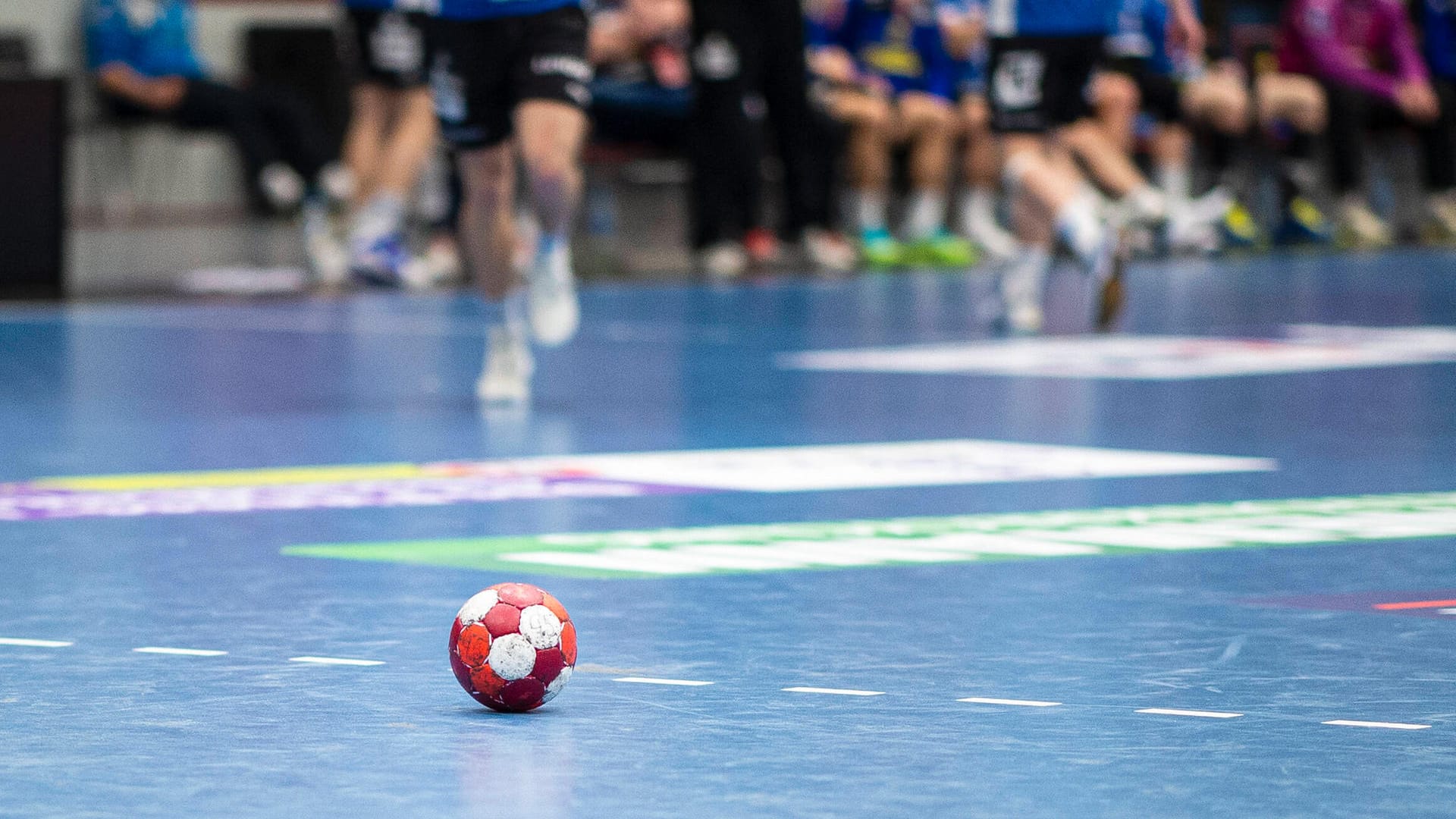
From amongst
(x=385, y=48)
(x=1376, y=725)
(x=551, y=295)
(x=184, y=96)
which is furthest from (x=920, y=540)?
(x=184, y=96)

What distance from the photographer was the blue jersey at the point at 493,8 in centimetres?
645

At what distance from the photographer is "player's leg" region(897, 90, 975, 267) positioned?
47.6 ft

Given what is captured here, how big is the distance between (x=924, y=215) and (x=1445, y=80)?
396 centimetres

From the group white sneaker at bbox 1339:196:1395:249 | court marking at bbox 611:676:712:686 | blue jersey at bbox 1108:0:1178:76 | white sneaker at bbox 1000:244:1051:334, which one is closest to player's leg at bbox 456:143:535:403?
white sneaker at bbox 1000:244:1051:334

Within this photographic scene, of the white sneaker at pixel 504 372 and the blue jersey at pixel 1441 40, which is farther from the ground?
the blue jersey at pixel 1441 40

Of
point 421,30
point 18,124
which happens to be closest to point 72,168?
point 18,124

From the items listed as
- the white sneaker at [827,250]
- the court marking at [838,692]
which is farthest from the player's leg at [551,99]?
the white sneaker at [827,250]

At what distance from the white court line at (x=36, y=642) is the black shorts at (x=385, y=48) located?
7.60 meters

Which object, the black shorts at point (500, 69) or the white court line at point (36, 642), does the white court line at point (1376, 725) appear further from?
the black shorts at point (500, 69)

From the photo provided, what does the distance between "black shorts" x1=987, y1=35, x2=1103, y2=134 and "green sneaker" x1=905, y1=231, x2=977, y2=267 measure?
18.2ft

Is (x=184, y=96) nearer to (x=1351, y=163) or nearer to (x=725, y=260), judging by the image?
(x=725, y=260)

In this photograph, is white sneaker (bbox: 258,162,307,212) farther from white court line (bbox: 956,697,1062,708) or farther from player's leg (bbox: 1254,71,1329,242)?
white court line (bbox: 956,697,1062,708)

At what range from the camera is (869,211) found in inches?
565

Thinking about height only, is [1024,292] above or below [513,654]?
below
